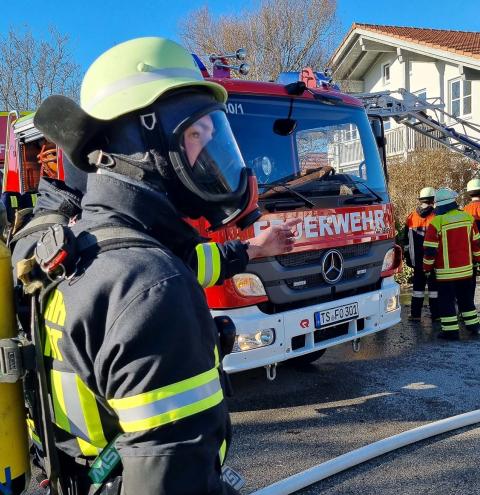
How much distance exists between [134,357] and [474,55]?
18.1 m

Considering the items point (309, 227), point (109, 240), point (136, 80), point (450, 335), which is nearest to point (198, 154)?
point (136, 80)

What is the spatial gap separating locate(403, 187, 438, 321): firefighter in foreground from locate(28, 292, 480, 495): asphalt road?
114 cm

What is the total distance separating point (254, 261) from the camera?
3672mm

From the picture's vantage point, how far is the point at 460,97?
1803cm

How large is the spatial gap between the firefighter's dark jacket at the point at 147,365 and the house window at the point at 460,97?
1886 centimetres

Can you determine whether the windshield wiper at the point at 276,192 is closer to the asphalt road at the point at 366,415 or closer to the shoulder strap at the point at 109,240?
the asphalt road at the point at 366,415

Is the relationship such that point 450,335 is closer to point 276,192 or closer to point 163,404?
point 276,192

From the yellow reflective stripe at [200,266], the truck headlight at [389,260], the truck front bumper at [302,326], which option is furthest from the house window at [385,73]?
the yellow reflective stripe at [200,266]

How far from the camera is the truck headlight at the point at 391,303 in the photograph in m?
4.46

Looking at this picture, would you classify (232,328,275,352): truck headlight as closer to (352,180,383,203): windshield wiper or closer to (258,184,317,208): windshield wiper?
(258,184,317,208): windshield wiper

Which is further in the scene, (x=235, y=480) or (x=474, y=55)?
(x=474, y=55)

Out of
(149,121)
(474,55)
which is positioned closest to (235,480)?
(149,121)

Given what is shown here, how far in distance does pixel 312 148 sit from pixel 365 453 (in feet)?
7.82

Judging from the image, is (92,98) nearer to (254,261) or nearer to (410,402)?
(254,261)
